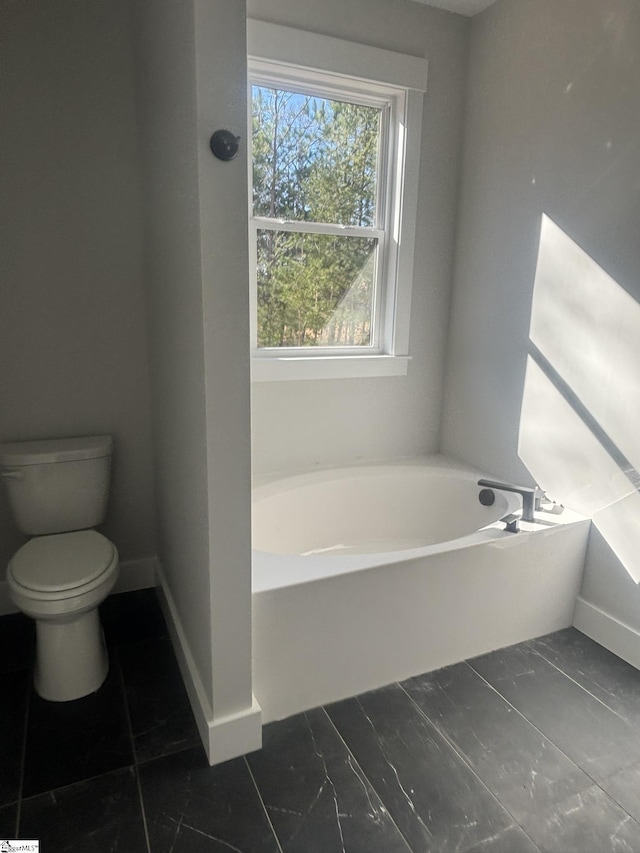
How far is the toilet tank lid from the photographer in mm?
1960

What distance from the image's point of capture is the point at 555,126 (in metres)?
2.15

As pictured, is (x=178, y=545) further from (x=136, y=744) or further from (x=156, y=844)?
(x=156, y=844)

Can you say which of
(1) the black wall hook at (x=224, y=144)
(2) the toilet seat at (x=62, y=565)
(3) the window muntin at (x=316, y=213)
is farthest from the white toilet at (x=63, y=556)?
(1) the black wall hook at (x=224, y=144)

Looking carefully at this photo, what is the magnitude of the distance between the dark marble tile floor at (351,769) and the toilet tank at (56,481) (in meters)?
0.50

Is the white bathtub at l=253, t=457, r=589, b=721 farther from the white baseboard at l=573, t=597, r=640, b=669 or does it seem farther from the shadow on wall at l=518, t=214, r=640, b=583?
the shadow on wall at l=518, t=214, r=640, b=583

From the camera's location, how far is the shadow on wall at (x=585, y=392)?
6.47 ft

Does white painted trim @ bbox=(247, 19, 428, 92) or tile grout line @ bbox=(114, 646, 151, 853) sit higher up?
white painted trim @ bbox=(247, 19, 428, 92)

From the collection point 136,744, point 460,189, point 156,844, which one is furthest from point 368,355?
point 156,844

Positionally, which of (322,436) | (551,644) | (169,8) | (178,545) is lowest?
(551,644)

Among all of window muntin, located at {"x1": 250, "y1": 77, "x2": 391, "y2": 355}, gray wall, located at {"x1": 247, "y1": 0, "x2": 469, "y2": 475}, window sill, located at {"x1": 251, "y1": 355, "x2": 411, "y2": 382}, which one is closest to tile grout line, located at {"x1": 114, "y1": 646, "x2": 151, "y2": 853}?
gray wall, located at {"x1": 247, "y1": 0, "x2": 469, "y2": 475}

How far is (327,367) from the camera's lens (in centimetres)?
259

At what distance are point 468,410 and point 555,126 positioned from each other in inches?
50.7

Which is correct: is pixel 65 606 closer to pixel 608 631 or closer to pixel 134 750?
pixel 134 750

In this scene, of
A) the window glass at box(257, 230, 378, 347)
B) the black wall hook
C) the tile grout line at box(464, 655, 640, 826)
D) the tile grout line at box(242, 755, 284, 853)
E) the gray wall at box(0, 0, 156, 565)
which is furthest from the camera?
the window glass at box(257, 230, 378, 347)
